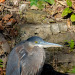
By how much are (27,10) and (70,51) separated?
6.03ft

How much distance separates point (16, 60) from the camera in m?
3.67

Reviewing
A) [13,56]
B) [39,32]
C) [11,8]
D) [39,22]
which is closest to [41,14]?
[39,22]

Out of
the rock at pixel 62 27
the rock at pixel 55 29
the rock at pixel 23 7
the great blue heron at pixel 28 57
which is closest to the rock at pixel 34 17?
the rock at pixel 23 7

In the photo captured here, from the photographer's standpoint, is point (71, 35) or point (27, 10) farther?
point (27, 10)

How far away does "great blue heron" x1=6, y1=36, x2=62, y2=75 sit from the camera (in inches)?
143

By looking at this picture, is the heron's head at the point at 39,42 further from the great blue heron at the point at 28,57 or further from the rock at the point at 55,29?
the rock at the point at 55,29

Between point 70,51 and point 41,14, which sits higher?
point 41,14

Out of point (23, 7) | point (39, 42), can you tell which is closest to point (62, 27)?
point (23, 7)

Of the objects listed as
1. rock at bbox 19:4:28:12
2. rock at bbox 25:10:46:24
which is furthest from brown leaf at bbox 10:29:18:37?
rock at bbox 19:4:28:12

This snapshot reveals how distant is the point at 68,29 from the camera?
17.1ft

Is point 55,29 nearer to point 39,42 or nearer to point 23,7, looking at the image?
point 23,7

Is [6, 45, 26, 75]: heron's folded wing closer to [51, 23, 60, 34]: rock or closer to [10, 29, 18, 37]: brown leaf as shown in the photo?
[10, 29, 18, 37]: brown leaf

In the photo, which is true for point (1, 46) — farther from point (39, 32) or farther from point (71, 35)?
point (71, 35)

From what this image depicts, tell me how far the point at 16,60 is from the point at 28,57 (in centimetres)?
26
